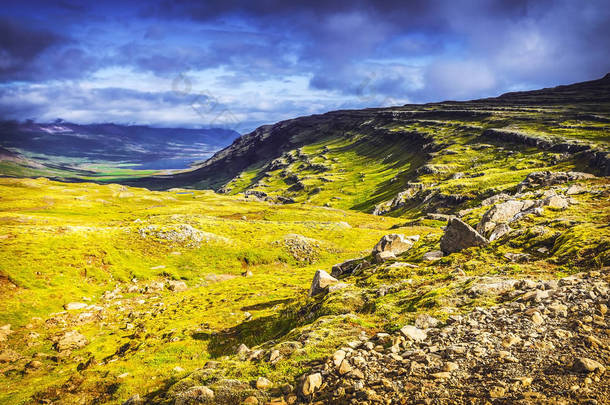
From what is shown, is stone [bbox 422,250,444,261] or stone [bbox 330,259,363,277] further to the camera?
stone [bbox 330,259,363,277]

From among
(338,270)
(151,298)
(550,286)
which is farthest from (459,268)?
(151,298)

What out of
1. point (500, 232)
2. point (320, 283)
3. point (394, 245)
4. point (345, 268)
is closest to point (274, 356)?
point (320, 283)

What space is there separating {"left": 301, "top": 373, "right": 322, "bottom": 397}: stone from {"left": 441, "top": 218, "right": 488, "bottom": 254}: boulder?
2026cm

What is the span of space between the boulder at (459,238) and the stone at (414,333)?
15357mm

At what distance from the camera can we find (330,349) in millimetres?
13422

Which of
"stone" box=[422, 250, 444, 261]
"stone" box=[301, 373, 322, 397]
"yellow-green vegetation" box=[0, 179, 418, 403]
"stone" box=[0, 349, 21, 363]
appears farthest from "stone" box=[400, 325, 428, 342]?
"stone" box=[0, 349, 21, 363]

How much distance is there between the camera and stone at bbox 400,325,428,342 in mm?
12852

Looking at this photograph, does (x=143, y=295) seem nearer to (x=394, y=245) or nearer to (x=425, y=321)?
(x=394, y=245)

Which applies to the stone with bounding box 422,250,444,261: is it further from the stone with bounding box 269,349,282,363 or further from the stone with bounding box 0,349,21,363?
the stone with bounding box 0,349,21,363

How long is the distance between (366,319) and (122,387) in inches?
609

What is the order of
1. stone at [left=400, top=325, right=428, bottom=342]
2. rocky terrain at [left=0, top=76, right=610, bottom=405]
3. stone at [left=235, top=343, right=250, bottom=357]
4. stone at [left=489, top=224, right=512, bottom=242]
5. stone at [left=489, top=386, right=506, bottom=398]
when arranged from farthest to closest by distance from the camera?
1. stone at [left=489, top=224, right=512, bottom=242]
2. stone at [left=235, top=343, right=250, bottom=357]
3. stone at [left=400, top=325, right=428, bottom=342]
4. rocky terrain at [left=0, top=76, right=610, bottom=405]
5. stone at [left=489, top=386, right=506, bottom=398]

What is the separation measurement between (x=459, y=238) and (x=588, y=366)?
18.8m

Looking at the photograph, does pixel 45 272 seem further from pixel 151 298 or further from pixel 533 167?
pixel 533 167

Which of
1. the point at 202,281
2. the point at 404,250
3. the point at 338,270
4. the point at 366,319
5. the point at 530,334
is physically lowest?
the point at 202,281
